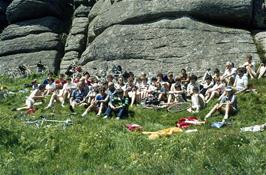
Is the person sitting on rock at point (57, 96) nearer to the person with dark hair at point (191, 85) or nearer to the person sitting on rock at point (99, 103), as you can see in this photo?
the person sitting on rock at point (99, 103)

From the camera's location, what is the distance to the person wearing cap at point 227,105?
22.9 metres

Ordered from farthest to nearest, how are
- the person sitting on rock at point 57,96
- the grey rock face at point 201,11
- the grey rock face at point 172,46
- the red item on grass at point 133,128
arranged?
the grey rock face at point 201,11, the grey rock face at point 172,46, the person sitting on rock at point 57,96, the red item on grass at point 133,128

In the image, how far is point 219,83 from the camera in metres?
26.3

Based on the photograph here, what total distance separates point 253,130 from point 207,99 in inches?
306

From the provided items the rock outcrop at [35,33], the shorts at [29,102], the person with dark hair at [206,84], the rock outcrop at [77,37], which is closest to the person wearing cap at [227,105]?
the person with dark hair at [206,84]

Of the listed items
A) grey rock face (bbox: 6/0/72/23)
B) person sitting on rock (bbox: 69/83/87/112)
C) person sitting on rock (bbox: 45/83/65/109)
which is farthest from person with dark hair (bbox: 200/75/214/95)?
grey rock face (bbox: 6/0/72/23)

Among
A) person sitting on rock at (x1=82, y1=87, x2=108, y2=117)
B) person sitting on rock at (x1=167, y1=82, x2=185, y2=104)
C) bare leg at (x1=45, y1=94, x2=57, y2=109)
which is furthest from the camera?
bare leg at (x1=45, y1=94, x2=57, y2=109)

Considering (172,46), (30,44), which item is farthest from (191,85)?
(30,44)

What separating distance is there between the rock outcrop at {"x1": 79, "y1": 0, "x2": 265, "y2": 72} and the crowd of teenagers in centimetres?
542

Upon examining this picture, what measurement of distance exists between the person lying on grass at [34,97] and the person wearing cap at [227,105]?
406 inches

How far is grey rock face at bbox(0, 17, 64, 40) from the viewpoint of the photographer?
166ft

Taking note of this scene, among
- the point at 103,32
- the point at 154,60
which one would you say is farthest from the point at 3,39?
the point at 154,60

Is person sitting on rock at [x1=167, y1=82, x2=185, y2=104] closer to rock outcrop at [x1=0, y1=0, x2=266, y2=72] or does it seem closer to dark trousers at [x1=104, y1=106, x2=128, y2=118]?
dark trousers at [x1=104, y1=106, x2=128, y2=118]

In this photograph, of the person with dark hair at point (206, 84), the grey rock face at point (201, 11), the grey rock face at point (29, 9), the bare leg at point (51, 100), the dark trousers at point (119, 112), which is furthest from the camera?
the grey rock face at point (29, 9)
